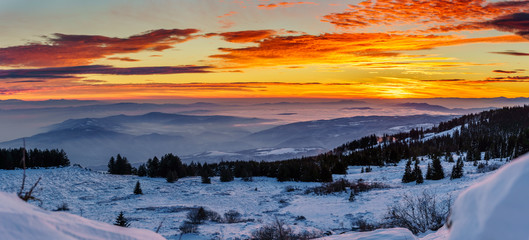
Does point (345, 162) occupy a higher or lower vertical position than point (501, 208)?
lower

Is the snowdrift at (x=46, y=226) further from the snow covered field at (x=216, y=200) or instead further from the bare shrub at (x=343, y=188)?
the bare shrub at (x=343, y=188)

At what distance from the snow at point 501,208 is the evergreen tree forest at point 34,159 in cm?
5603

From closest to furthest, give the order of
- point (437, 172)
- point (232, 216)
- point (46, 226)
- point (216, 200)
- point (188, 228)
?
point (46, 226)
point (188, 228)
point (232, 216)
point (216, 200)
point (437, 172)

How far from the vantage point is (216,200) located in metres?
33.2

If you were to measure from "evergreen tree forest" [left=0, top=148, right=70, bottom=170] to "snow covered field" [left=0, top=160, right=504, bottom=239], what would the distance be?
4.16 meters

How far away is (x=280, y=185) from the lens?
137 ft

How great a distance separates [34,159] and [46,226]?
5771 cm

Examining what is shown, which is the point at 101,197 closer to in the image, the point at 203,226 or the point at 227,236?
the point at 203,226

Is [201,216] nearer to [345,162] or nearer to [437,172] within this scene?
[437,172]

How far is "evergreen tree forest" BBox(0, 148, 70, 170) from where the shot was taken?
1879 inches

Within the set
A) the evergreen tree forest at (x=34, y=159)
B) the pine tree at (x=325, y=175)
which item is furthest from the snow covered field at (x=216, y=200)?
the evergreen tree forest at (x=34, y=159)

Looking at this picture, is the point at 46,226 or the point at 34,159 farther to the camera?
the point at 34,159

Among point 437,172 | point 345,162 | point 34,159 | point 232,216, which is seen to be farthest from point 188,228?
point 345,162

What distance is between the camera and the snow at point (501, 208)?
251 cm
